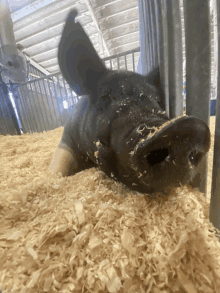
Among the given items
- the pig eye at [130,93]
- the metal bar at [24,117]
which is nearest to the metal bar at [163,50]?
the pig eye at [130,93]

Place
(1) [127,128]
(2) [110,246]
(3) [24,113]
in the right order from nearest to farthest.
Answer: (2) [110,246] → (1) [127,128] → (3) [24,113]

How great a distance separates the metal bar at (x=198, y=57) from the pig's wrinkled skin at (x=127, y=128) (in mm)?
195

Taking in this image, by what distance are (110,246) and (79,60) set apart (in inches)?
56.9

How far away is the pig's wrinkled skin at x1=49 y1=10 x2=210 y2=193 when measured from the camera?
0.77 meters

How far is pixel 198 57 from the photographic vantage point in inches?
35.1

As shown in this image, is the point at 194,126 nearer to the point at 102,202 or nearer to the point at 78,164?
the point at 102,202

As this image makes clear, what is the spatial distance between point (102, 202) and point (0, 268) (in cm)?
53

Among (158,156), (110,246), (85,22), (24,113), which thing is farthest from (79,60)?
(85,22)

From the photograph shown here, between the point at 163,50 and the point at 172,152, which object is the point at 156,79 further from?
the point at 172,152

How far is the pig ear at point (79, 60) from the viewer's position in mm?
1400

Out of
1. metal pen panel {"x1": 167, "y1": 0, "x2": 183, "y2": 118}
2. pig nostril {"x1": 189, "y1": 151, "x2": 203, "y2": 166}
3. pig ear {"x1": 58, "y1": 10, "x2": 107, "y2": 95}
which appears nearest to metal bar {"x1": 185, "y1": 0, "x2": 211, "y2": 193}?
pig nostril {"x1": 189, "y1": 151, "x2": 203, "y2": 166}

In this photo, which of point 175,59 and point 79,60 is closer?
point 175,59

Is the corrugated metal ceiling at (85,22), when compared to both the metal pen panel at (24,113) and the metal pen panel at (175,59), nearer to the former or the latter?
the metal pen panel at (24,113)

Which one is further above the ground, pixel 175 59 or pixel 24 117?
pixel 175 59
